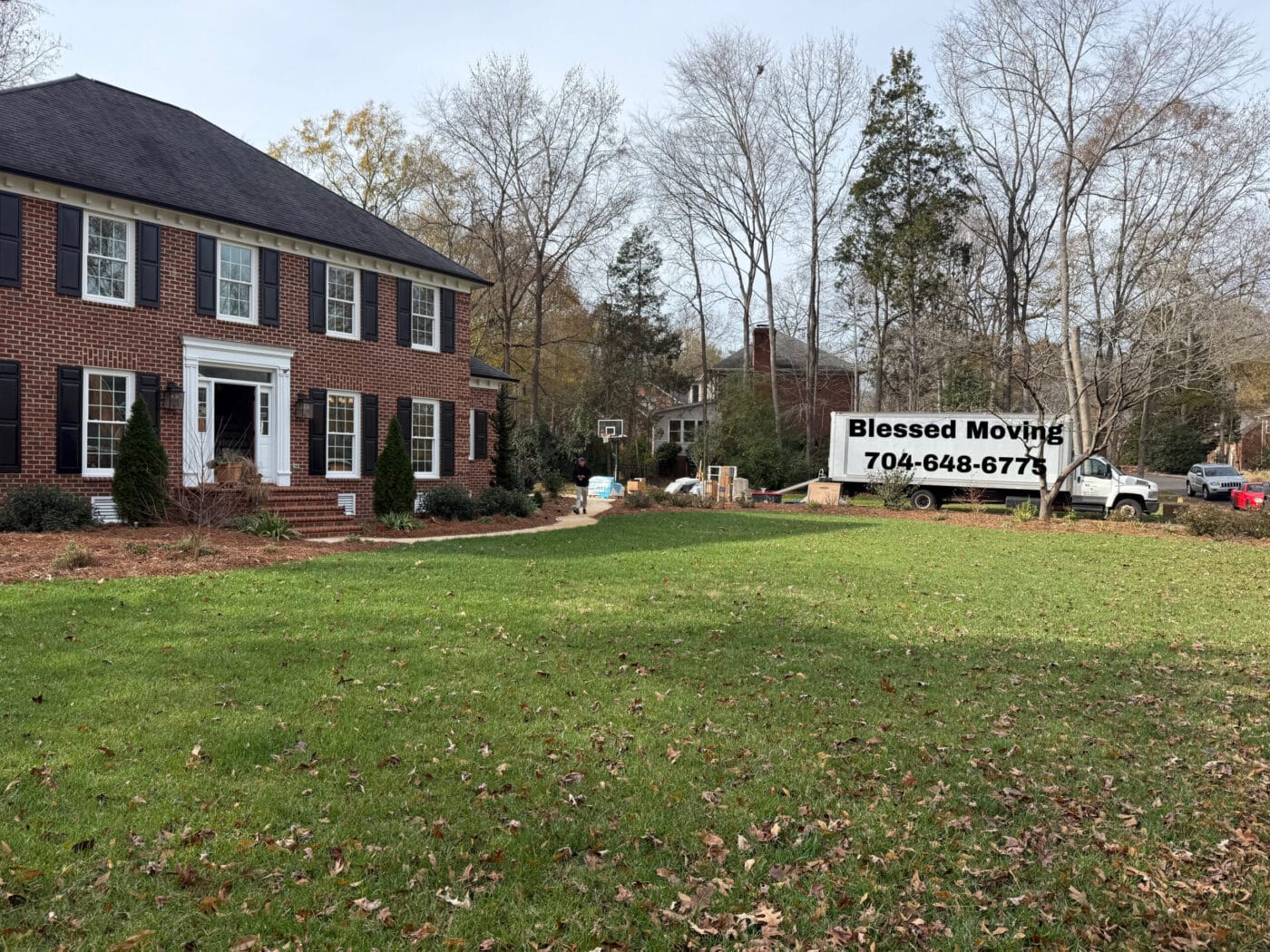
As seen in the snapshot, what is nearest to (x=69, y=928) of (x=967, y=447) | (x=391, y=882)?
(x=391, y=882)

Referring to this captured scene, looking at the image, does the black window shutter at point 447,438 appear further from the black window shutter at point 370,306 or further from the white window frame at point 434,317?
the black window shutter at point 370,306

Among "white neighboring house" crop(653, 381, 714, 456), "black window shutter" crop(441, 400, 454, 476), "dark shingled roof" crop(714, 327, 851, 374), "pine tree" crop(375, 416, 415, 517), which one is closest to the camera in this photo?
"pine tree" crop(375, 416, 415, 517)

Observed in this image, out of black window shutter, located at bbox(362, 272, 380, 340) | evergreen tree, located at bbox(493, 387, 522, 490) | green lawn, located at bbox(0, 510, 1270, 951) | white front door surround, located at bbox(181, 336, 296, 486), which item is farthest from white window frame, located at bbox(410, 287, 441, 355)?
green lawn, located at bbox(0, 510, 1270, 951)

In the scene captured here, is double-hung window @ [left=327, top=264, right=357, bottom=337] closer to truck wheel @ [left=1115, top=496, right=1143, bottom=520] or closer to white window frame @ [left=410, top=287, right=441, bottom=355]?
white window frame @ [left=410, top=287, right=441, bottom=355]

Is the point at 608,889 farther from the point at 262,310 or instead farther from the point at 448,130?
Answer: the point at 448,130

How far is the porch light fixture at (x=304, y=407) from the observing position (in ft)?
55.6

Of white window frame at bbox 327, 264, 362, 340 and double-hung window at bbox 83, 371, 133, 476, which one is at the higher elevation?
white window frame at bbox 327, 264, 362, 340

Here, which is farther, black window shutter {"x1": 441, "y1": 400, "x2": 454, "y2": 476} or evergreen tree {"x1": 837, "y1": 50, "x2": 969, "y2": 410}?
evergreen tree {"x1": 837, "y1": 50, "x2": 969, "y2": 410}

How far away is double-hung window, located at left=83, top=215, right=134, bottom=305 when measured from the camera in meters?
14.0

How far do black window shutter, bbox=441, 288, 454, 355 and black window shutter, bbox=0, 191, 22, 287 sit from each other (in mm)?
8507

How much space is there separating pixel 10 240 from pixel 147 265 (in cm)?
196

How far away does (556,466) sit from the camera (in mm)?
31859

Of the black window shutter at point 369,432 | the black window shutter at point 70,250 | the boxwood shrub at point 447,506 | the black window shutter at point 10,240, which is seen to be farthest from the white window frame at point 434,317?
the black window shutter at point 10,240

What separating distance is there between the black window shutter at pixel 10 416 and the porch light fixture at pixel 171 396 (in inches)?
84.9
